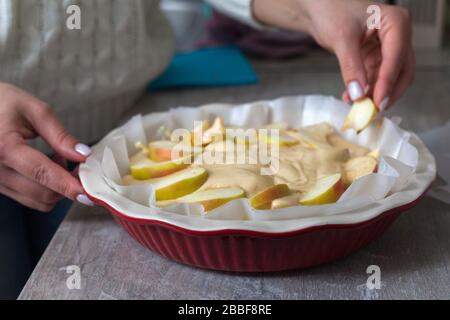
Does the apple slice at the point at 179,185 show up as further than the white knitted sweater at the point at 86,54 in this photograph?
No

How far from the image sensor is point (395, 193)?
75cm

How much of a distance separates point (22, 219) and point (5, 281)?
0.35ft

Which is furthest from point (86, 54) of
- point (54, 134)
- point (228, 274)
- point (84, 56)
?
point (228, 274)

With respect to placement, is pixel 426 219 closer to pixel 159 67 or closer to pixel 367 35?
pixel 367 35

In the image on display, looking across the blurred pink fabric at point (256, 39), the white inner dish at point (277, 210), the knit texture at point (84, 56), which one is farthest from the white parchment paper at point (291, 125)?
the blurred pink fabric at point (256, 39)

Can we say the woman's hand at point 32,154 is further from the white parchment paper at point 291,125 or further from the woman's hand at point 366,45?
the woman's hand at point 366,45

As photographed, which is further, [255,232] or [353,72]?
[353,72]

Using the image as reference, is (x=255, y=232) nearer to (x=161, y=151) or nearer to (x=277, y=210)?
(x=277, y=210)

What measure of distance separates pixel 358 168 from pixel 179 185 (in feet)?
0.81

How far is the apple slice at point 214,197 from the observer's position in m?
0.75

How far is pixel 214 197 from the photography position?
755 millimetres

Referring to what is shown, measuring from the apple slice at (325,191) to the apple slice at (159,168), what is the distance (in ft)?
0.60

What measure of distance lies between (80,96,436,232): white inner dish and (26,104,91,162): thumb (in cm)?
2
